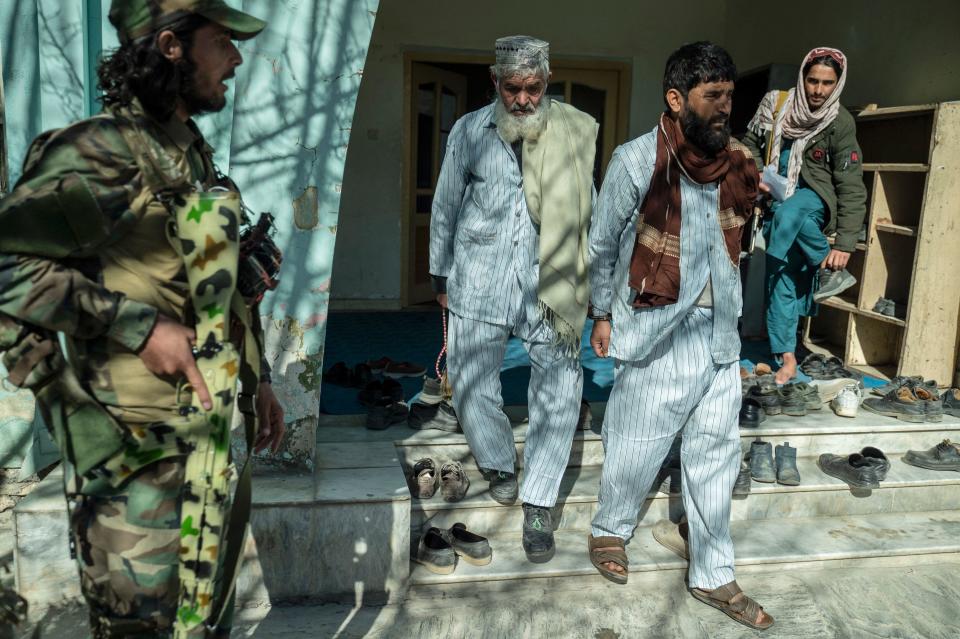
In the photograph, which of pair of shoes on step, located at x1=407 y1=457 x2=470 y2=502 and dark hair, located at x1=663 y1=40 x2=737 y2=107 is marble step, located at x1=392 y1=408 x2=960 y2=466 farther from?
dark hair, located at x1=663 y1=40 x2=737 y2=107

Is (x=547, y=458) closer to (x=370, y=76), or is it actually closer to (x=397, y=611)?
(x=397, y=611)

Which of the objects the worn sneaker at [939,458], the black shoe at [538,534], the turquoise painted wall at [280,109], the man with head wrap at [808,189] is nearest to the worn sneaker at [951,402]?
the worn sneaker at [939,458]

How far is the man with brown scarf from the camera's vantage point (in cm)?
314

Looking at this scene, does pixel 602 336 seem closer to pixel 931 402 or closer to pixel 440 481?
pixel 440 481

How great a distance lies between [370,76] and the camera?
7223mm

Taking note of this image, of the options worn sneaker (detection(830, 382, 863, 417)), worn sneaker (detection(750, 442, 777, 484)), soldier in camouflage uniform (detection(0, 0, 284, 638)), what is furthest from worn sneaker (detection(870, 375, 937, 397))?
soldier in camouflage uniform (detection(0, 0, 284, 638))

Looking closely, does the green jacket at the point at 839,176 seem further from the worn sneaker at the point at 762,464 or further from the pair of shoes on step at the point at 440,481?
the pair of shoes on step at the point at 440,481

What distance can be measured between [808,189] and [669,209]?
213 centimetres

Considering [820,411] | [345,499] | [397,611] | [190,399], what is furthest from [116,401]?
[820,411]

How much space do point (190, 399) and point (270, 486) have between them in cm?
163

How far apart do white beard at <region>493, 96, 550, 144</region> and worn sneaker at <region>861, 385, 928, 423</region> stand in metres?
2.53

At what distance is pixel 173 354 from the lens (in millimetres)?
1832

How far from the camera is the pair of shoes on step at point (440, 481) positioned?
3758 mm

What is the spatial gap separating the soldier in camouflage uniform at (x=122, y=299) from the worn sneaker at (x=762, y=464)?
2.86 m
